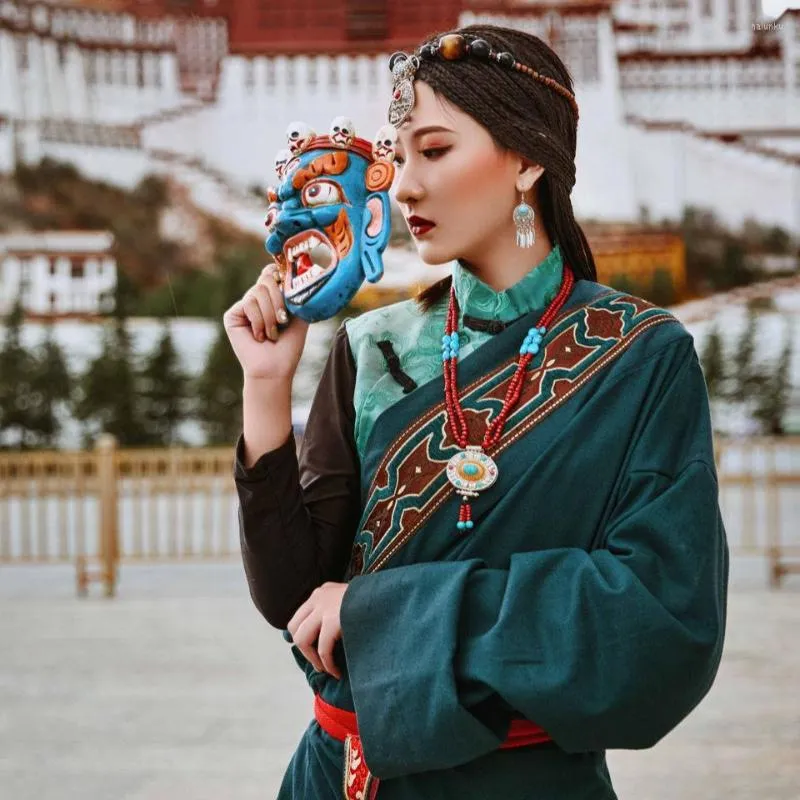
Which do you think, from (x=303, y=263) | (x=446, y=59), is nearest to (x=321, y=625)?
(x=303, y=263)

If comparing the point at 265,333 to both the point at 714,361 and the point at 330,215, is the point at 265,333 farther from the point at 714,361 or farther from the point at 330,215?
the point at 714,361

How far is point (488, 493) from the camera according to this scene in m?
1.18

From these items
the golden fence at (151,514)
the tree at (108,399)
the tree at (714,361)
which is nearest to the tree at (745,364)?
the tree at (714,361)

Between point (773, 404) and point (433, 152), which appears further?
point (773, 404)

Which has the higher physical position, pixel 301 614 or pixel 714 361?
pixel 301 614

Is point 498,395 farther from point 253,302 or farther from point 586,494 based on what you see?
point 253,302

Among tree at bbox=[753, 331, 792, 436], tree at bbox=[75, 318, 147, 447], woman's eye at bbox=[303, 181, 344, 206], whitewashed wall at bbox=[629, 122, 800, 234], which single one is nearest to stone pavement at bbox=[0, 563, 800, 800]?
woman's eye at bbox=[303, 181, 344, 206]

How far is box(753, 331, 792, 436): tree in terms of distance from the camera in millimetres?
10797

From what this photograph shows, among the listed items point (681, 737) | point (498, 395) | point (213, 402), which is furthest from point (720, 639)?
point (213, 402)

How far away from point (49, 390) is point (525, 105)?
1015 centimetres

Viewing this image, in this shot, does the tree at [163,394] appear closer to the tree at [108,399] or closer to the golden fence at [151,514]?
the tree at [108,399]

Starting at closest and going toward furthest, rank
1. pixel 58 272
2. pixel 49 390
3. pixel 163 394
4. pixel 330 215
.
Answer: pixel 330 215, pixel 49 390, pixel 58 272, pixel 163 394

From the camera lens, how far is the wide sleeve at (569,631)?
1.08 m

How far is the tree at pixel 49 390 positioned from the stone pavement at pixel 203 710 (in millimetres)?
4180
